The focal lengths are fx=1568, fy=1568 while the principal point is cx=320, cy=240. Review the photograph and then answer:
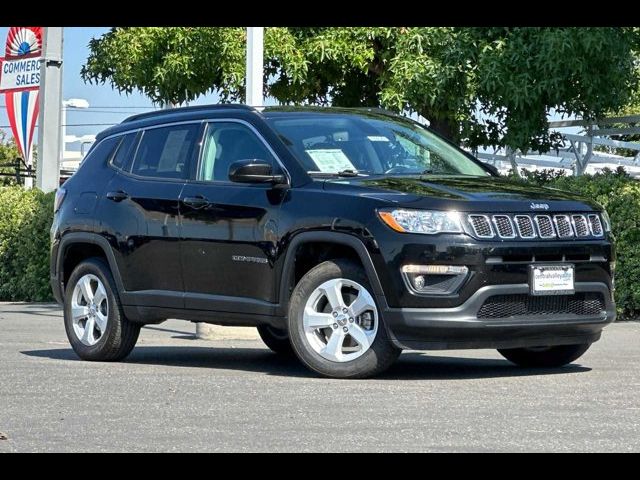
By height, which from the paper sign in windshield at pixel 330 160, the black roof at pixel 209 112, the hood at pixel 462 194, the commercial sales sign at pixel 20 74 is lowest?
the hood at pixel 462 194

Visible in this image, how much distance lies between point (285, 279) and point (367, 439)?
2.93 metres

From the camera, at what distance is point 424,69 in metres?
18.8

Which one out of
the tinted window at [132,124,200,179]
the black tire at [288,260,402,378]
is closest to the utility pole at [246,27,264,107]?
the tinted window at [132,124,200,179]

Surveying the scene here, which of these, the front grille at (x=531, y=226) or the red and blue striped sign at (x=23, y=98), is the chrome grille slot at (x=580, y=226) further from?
the red and blue striped sign at (x=23, y=98)

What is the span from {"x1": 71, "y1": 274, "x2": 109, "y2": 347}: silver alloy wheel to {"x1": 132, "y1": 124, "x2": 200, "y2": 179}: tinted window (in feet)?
3.00

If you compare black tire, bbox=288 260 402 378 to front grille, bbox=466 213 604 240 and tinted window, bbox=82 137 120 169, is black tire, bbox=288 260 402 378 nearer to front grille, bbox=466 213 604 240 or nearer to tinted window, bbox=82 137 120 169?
front grille, bbox=466 213 604 240

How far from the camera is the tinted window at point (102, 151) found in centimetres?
1184

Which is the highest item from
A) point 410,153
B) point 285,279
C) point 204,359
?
point 410,153

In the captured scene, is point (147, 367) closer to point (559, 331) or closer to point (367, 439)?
point (559, 331)

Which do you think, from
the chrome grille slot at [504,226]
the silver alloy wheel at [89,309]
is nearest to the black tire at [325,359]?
the chrome grille slot at [504,226]

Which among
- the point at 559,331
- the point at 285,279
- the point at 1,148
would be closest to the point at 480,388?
the point at 559,331

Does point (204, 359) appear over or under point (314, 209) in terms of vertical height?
under
